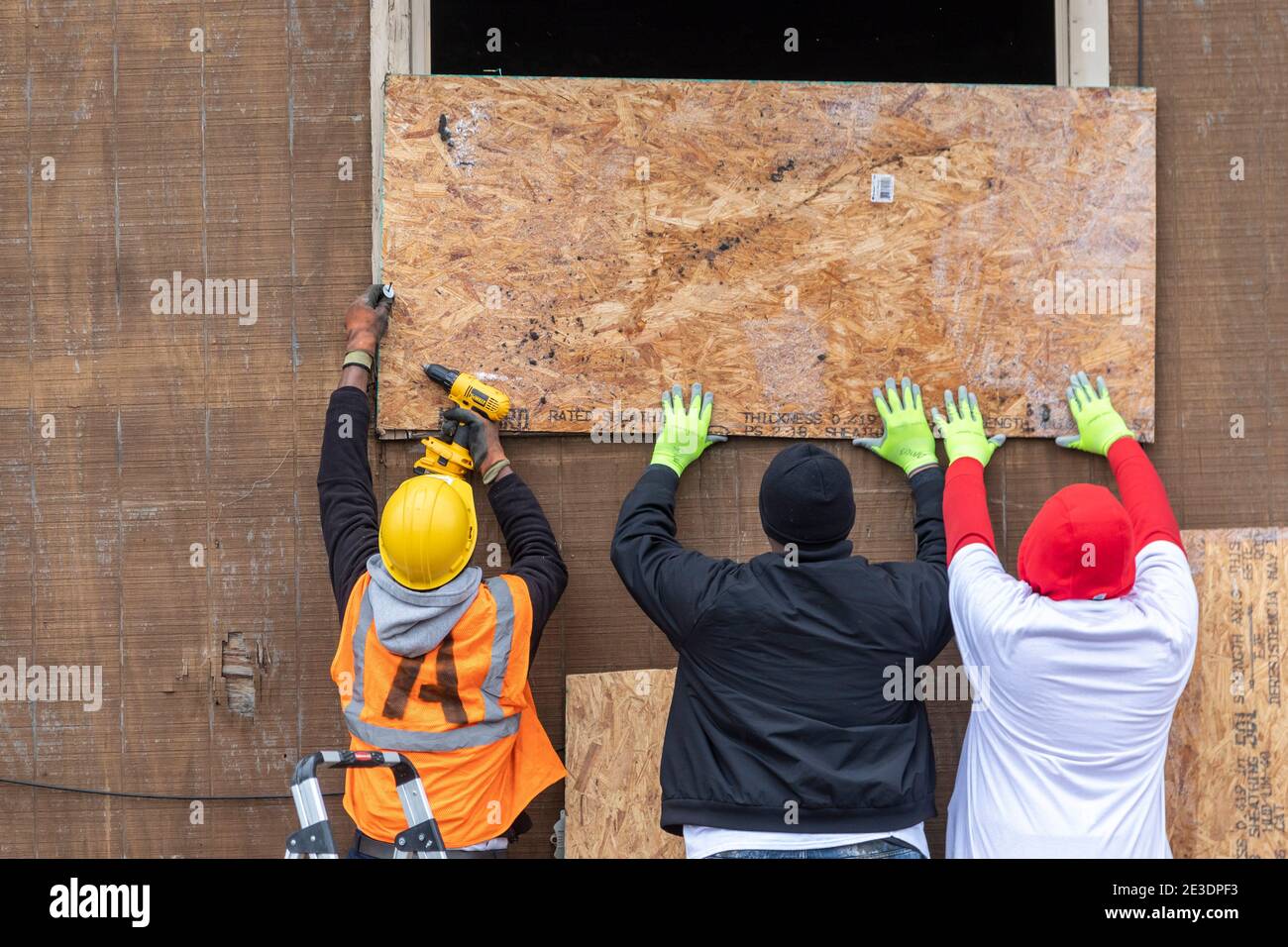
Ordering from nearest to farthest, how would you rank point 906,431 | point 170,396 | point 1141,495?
point 1141,495
point 906,431
point 170,396

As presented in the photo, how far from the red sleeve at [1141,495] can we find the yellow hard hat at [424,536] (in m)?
2.39

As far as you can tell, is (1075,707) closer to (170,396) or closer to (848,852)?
(848,852)

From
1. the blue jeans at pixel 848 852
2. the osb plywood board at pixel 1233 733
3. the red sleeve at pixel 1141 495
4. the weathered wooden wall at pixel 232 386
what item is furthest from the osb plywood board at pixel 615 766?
the osb plywood board at pixel 1233 733

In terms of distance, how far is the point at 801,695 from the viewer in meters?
3.22

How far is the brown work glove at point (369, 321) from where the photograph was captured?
4.29 metres

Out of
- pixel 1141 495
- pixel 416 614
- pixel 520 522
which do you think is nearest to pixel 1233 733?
pixel 1141 495

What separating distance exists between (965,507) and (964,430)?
61cm

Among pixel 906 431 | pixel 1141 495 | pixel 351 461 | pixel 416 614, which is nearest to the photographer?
pixel 416 614

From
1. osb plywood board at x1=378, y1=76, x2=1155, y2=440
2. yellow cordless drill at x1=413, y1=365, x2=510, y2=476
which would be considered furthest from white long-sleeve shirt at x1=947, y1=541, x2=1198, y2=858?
yellow cordless drill at x1=413, y1=365, x2=510, y2=476

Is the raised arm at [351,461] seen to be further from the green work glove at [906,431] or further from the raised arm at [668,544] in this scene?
the green work glove at [906,431]

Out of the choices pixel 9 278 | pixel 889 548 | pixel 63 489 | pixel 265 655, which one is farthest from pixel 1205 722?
pixel 9 278

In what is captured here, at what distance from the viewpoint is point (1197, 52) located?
4.49m

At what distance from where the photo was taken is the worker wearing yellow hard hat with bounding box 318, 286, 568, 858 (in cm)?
345

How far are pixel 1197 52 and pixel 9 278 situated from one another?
16.9 ft
